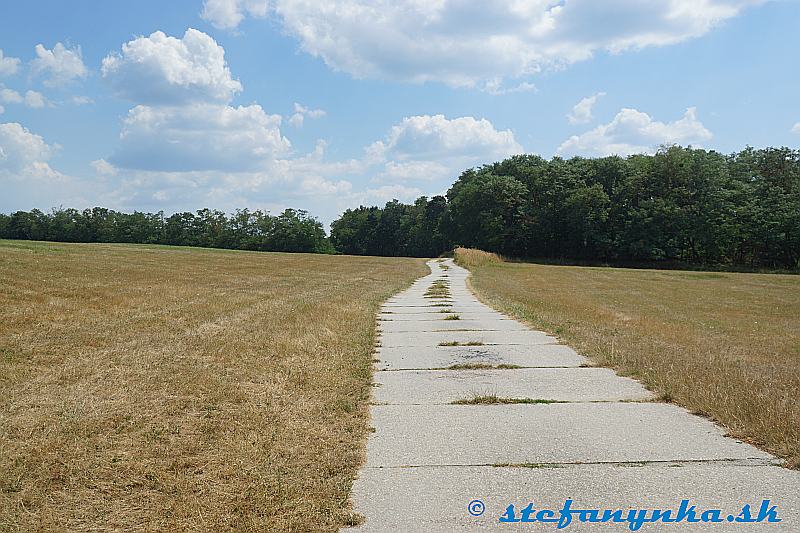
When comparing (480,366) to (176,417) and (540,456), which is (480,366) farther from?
(176,417)

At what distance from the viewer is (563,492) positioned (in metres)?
4.04

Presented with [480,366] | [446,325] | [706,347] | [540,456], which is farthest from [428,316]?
[540,456]

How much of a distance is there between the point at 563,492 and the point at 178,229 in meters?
113

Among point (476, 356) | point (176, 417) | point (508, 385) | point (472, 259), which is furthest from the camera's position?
point (472, 259)

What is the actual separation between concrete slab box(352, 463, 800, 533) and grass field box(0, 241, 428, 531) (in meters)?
0.29

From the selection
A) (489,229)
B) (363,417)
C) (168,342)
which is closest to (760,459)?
(363,417)

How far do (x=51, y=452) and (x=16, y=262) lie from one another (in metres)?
16.8

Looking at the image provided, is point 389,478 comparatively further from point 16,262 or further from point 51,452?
point 16,262

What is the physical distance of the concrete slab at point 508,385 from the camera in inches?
267

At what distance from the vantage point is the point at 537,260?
67.3 meters

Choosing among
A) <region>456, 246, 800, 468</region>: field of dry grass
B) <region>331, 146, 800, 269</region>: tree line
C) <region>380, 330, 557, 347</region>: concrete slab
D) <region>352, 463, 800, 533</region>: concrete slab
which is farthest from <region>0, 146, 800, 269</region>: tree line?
<region>352, 463, 800, 533</region>: concrete slab

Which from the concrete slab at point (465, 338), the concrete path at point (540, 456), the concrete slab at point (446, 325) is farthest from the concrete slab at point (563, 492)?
the concrete slab at point (446, 325)

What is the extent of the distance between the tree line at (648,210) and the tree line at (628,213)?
115mm

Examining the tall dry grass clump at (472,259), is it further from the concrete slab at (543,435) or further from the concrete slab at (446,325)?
the concrete slab at (543,435)
